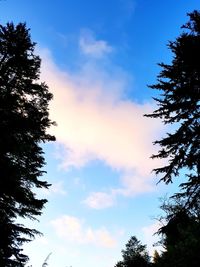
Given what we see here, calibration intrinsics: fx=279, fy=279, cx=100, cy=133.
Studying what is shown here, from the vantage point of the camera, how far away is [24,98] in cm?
1578

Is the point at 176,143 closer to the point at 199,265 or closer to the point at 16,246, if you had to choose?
the point at 199,265

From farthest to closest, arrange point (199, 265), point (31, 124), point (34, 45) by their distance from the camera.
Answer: point (34, 45) → point (31, 124) → point (199, 265)

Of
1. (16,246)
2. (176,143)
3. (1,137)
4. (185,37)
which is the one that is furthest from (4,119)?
(185,37)

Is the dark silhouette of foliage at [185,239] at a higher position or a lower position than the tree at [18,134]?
lower

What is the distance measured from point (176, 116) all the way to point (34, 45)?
10.1 meters

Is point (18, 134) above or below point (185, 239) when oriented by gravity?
above

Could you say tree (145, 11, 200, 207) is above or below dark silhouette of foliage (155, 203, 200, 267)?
above

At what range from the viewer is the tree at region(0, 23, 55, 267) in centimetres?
1262

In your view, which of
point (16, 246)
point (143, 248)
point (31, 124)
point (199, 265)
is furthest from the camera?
point (143, 248)

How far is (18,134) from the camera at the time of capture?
1398 centimetres

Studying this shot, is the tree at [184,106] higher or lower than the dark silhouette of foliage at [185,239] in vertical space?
higher

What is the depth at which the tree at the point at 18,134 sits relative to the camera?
12617mm

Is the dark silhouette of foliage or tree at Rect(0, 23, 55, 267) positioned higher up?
tree at Rect(0, 23, 55, 267)

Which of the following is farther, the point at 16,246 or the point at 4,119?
the point at 16,246
